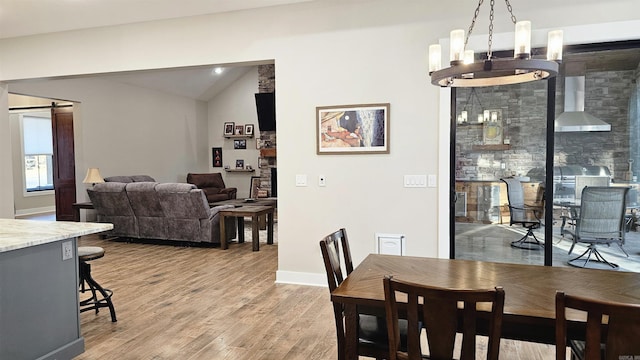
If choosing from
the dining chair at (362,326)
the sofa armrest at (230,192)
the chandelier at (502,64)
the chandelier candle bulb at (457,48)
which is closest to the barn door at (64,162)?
the sofa armrest at (230,192)

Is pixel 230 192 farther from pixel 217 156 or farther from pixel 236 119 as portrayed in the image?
pixel 236 119

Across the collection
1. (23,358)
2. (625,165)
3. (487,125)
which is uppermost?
(487,125)

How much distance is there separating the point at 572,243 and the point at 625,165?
84 centimetres

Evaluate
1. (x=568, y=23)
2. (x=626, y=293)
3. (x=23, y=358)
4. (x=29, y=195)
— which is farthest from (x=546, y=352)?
(x=29, y=195)

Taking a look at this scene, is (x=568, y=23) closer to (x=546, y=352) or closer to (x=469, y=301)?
(x=546, y=352)

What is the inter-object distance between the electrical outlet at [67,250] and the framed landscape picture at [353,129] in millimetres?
2355

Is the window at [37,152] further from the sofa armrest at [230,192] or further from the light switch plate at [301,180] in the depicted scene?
the light switch plate at [301,180]

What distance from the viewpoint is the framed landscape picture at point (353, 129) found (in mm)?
4051

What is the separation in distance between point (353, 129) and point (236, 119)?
305 inches

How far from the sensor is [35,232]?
2648mm

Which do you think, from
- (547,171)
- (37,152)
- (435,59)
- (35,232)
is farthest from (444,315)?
(37,152)

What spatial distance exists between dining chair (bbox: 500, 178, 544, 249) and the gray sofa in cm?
402

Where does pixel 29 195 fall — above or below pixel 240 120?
below

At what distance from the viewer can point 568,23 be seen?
11.7 feet
